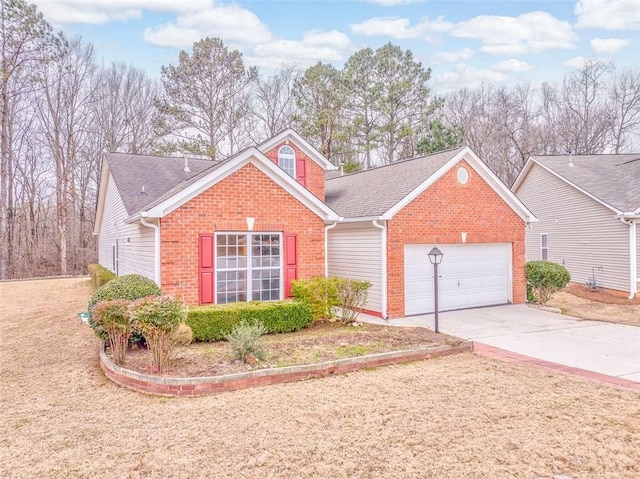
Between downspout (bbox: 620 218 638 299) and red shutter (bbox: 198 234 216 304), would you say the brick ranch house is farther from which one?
downspout (bbox: 620 218 638 299)

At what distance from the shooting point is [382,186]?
13602mm

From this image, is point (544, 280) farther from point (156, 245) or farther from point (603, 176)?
point (156, 245)

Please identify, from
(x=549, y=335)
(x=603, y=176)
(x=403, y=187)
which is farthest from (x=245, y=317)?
(x=603, y=176)

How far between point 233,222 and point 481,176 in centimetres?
756

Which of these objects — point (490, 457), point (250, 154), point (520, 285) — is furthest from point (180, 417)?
point (520, 285)

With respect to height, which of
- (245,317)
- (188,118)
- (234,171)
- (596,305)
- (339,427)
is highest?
(188,118)

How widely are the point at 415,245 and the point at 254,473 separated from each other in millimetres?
8870

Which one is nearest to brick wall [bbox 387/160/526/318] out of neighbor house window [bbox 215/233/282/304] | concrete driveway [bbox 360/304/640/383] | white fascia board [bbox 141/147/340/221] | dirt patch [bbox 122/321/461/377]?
concrete driveway [bbox 360/304/640/383]

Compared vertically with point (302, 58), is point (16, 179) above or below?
below

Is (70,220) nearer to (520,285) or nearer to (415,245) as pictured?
(415,245)

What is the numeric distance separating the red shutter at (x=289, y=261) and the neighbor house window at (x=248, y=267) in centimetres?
16

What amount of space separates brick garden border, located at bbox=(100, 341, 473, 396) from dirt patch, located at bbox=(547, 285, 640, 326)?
777cm

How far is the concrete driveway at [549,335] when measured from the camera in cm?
741

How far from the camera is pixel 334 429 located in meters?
4.70
